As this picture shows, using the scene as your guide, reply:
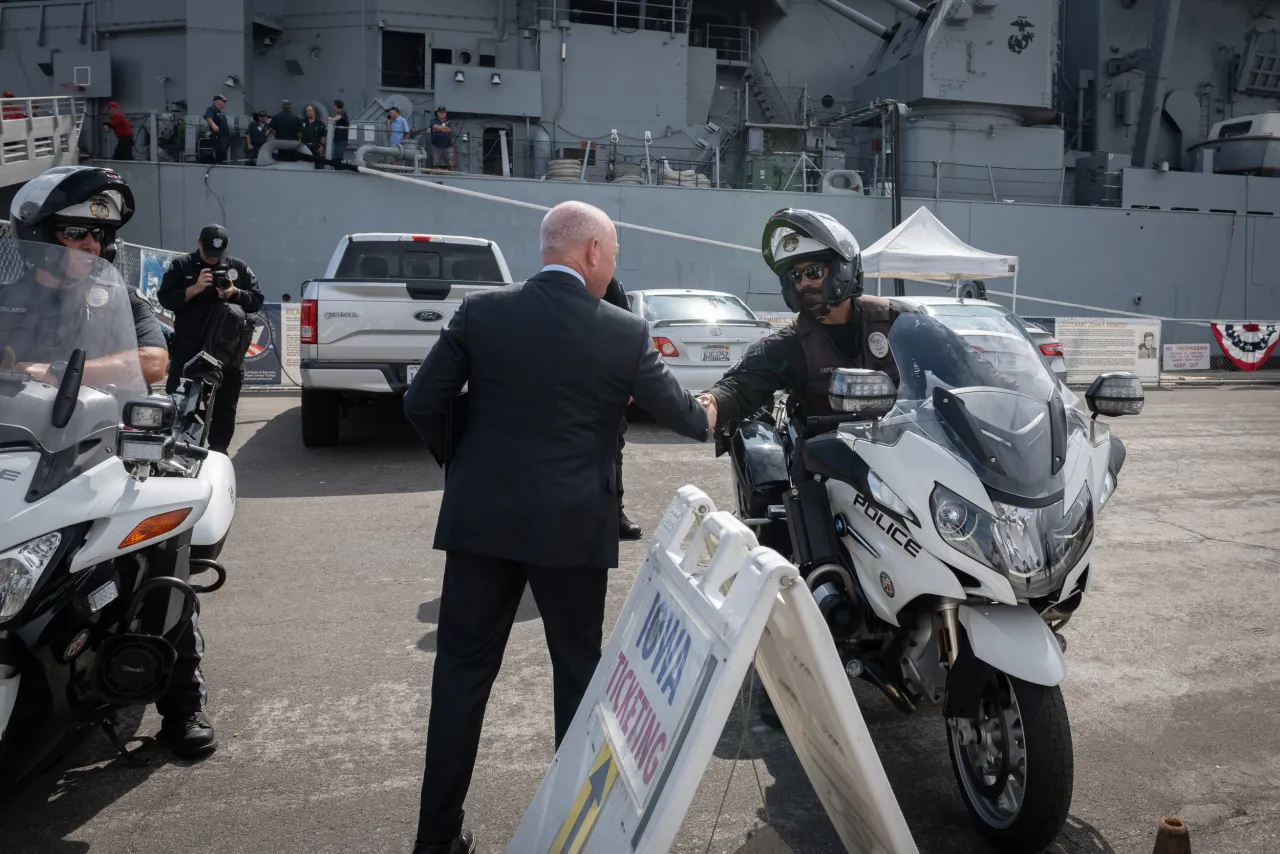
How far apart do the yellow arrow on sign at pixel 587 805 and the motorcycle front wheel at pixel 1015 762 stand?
1.24 metres

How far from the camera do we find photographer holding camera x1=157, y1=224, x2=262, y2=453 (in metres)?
6.79

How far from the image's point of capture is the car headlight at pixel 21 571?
268 centimetres

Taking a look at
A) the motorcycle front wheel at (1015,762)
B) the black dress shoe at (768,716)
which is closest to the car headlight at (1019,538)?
the motorcycle front wheel at (1015,762)

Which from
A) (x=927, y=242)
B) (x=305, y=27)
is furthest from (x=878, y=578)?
(x=305, y=27)

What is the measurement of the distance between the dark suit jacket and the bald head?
8cm

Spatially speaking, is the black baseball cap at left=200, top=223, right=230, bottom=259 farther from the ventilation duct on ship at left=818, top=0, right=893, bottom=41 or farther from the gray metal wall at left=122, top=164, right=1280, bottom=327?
the ventilation duct on ship at left=818, top=0, right=893, bottom=41

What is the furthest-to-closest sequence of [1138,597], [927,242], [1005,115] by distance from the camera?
[1005,115] < [927,242] < [1138,597]

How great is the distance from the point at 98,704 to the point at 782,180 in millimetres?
20794

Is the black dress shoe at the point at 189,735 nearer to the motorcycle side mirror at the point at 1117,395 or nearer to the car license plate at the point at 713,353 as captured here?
the motorcycle side mirror at the point at 1117,395

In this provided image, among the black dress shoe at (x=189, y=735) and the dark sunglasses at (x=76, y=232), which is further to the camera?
the dark sunglasses at (x=76, y=232)

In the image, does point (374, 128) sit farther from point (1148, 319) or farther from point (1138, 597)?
point (1138, 597)

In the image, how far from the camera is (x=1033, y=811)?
281 centimetres

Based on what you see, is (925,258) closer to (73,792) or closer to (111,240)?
(111,240)

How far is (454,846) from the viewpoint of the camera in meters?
2.88
